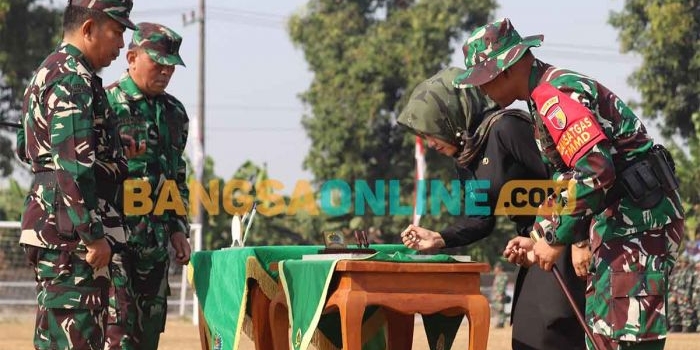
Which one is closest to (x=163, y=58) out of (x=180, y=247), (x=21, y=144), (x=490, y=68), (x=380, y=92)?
(x=180, y=247)

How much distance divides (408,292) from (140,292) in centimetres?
198

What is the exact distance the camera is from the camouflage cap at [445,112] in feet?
19.6

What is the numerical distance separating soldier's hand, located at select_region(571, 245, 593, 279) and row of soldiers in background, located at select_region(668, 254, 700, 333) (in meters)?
14.7

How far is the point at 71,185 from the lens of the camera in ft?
16.9

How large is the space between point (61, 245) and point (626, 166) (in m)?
2.20

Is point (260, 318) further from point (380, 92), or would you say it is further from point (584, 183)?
point (380, 92)

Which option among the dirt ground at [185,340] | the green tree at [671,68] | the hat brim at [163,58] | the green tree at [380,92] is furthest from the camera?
the green tree at [380,92]

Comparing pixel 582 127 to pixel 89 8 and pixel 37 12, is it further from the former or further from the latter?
pixel 37 12

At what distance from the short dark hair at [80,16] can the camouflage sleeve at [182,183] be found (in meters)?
1.83

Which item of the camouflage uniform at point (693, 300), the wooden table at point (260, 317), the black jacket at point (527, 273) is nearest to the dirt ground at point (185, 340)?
the wooden table at point (260, 317)

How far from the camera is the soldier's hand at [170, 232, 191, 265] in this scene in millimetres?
7172

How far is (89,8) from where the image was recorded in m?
5.44

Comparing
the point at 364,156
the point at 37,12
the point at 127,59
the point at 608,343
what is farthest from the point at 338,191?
the point at 608,343

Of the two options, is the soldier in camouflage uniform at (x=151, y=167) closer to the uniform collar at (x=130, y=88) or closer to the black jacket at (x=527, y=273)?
the uniform collar at (x=130, y=88)
